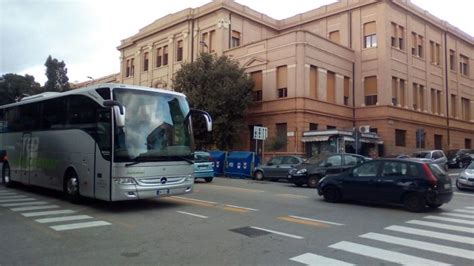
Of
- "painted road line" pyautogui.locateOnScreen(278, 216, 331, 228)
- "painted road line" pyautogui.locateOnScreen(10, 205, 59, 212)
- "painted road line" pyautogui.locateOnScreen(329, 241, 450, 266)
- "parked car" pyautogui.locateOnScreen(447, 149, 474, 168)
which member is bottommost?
"painted road line" pyautogui.locateOnScreen(329, 241, 450, 266)

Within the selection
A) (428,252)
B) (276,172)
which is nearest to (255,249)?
(428,252)

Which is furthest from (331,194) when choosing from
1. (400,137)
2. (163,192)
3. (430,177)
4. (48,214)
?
(400,137)

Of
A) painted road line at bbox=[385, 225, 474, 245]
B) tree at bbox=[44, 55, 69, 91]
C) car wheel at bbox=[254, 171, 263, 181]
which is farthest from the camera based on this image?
tree at bbox=[44, 55, 69, 91]

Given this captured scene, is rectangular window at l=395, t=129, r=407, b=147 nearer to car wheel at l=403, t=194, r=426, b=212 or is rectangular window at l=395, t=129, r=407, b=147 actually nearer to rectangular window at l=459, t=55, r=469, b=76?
rectangular window at l=459, t=55, r=469, b=76

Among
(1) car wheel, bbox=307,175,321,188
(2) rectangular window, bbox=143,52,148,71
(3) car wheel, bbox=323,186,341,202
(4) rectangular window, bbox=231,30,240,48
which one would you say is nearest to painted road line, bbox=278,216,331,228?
(3) car wheel, bbox=323,186,341,202

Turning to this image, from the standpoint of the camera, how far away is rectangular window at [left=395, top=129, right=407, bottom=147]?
38.5 metres

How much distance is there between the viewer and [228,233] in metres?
8.78

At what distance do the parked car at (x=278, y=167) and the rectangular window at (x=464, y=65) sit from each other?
116ft

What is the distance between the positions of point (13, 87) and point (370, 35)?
45239 millimetres

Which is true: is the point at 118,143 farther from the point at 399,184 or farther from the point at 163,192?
the point at 399,184

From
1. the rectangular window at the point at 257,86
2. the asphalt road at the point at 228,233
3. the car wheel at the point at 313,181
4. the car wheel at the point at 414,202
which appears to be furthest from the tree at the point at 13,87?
the car wheel at the point at 414,202

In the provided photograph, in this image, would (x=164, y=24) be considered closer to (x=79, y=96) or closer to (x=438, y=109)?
(x=438, y=109)

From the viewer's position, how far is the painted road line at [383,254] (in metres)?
6.68

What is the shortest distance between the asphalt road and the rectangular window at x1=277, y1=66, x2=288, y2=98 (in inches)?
874
